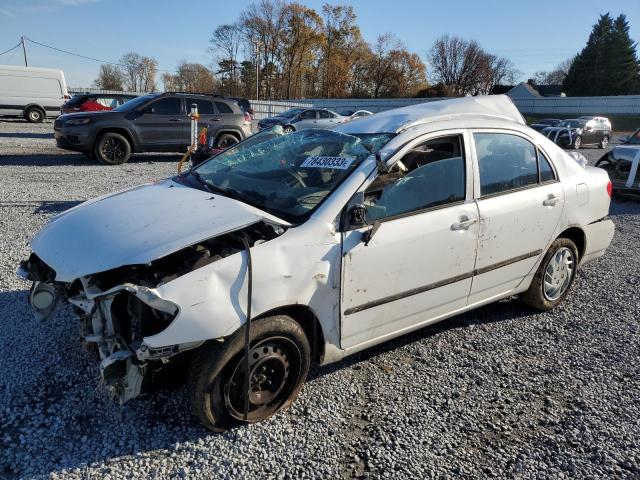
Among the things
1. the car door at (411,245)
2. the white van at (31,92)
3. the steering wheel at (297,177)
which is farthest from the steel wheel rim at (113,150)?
the white van at (31,92)

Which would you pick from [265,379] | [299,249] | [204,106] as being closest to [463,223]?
[299,249]

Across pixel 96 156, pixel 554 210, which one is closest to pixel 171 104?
pixel 96 156

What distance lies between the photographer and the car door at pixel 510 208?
3381 millimetres

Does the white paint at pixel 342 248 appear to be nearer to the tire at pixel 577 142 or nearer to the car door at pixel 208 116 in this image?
the car door at pixel 208 116

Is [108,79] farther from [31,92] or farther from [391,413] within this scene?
[391,413]

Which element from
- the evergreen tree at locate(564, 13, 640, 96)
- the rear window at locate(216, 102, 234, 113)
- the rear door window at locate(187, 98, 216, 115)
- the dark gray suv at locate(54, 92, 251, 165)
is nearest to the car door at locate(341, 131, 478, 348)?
the dark gray suv at locate(54, 92, 251, 165)

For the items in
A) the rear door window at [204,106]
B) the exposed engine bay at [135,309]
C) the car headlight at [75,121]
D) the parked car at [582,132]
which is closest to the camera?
the exposed engine bay at [135,309]

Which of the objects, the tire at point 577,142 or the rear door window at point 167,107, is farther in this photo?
the tire at point 577,142

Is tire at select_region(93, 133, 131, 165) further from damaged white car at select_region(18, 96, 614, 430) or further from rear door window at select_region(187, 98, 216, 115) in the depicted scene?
damaged white car at select_region(18, 96, 614, 430)

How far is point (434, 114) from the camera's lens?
136 inches

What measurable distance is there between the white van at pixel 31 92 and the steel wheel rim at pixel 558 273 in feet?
76.5

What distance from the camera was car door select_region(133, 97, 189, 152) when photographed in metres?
11.7

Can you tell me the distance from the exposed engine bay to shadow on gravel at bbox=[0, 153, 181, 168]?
9.82 meters

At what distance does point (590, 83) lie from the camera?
5888cm
